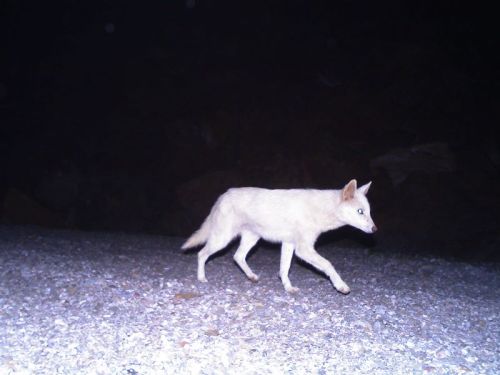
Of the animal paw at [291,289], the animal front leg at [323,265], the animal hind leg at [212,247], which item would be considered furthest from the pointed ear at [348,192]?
the animal hind leg at [212,247]

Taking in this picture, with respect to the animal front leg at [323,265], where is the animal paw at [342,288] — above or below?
below

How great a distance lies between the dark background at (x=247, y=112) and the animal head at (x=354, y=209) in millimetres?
7749

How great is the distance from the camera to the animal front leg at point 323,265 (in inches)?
280

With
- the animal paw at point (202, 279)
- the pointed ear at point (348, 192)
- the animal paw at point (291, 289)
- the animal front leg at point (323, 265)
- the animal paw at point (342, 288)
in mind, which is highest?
the pointed ear at point (348, 192)

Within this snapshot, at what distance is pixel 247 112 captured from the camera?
59.6ft

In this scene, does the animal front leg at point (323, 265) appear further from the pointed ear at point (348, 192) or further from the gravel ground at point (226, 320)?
the pointed ear at point (348, 192)

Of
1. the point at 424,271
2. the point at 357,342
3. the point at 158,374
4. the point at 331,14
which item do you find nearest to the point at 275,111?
the point at 331,14

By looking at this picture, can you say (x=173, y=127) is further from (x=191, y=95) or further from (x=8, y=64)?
(x=8, y=64)

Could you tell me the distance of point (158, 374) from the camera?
421cm

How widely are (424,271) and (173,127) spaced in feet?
38.4

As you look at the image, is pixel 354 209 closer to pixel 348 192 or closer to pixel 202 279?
pixel 348 192

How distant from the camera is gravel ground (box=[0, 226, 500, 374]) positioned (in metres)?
4.57

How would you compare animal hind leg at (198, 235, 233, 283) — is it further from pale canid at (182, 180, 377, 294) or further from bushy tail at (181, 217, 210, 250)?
bushy tail at (181, 217, 210, 250)

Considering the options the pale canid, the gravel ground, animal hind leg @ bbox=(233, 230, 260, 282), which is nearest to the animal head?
the pale canid
